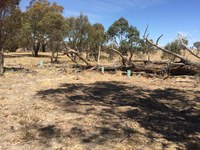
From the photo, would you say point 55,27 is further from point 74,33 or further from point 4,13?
point 4,13

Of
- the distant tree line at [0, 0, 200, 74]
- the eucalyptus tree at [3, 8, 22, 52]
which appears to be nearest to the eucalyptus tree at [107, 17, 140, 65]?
the distant tree line at [0, 0, 200, 74]

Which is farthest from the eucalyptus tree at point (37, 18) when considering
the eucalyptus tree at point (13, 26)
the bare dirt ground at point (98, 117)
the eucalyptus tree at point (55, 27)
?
the bare dirt ground at point (98, 117)

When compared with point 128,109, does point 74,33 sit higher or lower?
higher

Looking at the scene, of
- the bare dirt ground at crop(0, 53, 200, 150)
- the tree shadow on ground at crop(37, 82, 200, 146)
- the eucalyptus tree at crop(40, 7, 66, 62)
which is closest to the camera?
the bare dirt ground at crop(0, 53, 200, 150)

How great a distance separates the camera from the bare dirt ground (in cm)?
545

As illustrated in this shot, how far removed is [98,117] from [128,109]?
1.32m

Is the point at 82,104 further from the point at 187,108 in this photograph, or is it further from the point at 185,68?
the point at 185,68

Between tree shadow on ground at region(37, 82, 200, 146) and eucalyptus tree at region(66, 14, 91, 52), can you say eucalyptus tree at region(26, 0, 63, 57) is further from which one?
tree shadow on ground at region(37, 82, 200, 146)

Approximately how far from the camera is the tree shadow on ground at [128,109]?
594 cm

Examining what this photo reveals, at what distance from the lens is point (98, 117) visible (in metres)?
7.10

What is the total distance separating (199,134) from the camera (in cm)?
597

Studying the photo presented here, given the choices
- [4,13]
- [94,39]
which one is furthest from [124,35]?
[4,13]

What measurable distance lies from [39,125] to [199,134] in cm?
386

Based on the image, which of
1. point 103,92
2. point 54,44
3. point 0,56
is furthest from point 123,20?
point 103,92
